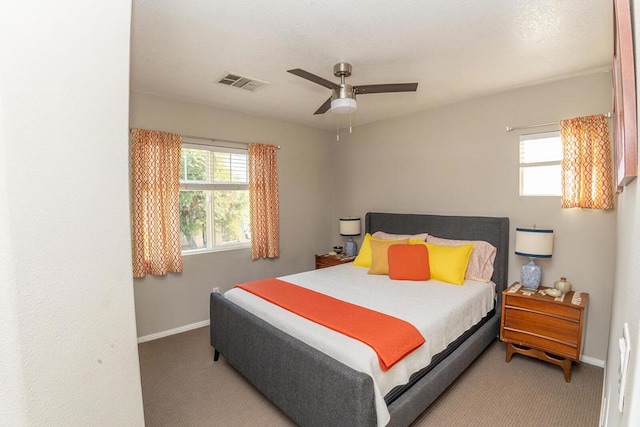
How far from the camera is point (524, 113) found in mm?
3148

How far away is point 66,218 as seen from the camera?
2.90ft

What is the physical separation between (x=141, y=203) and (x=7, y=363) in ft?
9.01

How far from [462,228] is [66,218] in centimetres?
359

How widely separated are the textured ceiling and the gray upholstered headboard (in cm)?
142

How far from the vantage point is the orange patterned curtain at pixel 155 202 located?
3254 millimetres

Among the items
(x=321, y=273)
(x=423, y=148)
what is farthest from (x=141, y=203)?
(x=423, y=148)

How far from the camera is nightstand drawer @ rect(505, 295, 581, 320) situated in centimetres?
253

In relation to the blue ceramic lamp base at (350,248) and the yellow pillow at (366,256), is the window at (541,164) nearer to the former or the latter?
the yellow pillow at (366,256)

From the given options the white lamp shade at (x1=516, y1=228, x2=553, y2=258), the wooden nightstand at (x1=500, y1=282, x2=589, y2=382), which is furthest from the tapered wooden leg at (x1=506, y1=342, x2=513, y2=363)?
the white lamp shade at (x1=516, y1=228, x2=553, y2=258)

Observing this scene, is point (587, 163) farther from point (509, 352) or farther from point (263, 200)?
point (263, 200)

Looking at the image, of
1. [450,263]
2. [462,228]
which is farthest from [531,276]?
[462,228]

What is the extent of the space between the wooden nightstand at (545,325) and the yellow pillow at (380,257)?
1.16 metres

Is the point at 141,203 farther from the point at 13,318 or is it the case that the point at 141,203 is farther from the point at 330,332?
the point at 13,318

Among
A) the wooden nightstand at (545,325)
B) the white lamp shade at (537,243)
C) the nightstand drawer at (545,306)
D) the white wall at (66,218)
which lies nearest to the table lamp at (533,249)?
the white lamp shade at (537,243)
